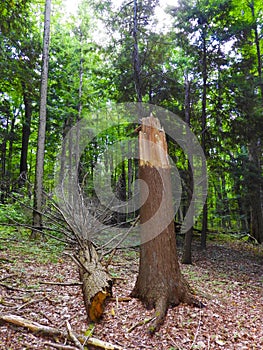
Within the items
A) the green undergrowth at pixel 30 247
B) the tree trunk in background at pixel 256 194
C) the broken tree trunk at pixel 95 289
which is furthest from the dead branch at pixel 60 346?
the tree trunk in background at pixel 256 194

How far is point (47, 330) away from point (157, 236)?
6.39 feet

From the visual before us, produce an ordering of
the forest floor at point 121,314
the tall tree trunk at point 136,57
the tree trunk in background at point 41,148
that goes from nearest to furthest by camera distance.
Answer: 1. the forest floor at point 121,314
2. the tree trunk in background at point 41,148
3. the tall tree trunk at point 136,57

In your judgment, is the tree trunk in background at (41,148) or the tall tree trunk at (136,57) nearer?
the tree trunk in background at (41,148)

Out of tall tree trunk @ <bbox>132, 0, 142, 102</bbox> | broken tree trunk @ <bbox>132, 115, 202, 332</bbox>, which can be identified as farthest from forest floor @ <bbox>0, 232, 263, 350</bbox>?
tall tree trunk @ <bbox>132, 0, 142, 102</bbox>

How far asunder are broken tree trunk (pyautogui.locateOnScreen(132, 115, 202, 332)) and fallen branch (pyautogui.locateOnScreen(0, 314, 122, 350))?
0.82 meters

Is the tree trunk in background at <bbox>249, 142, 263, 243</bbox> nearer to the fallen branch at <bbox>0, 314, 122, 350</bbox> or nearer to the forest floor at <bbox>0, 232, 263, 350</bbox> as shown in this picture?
the forest floor at <bbox>0, 232, 263, 350</bbox>

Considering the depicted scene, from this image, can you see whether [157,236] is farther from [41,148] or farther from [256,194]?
[256,194]

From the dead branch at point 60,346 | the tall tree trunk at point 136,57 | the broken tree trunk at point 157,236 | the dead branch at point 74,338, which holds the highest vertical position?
the tall tree trunk at point 136,57

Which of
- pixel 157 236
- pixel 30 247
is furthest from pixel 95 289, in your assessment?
pixel 30 247

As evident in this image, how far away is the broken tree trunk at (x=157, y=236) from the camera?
3930mm

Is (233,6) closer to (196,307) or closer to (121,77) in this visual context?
(121,77)

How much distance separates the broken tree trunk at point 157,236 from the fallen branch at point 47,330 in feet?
2.69

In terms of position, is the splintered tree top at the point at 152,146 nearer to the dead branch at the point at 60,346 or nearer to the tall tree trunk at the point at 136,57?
the dead branch at the point at 60,346

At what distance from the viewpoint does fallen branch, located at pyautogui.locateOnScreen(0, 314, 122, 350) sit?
3076 millimetres
